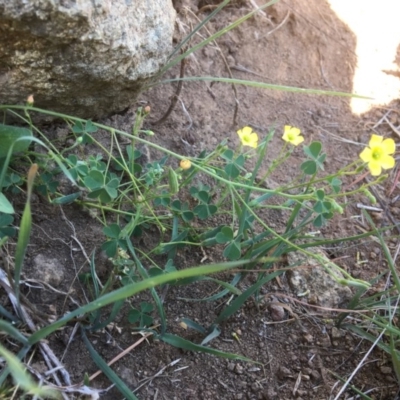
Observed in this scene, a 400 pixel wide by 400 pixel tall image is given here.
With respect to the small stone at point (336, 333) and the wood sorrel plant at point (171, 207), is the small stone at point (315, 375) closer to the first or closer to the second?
the small stone at point (336, 333)

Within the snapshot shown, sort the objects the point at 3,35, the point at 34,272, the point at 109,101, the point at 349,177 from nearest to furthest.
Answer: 1. the point at 3,35
2. the point at 34,272
3. the point at 109,101
4. the point at 349,177

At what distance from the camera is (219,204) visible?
1.72 metres

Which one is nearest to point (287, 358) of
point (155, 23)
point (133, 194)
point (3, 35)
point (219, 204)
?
point (219, 204)

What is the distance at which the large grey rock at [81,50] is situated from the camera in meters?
1.47

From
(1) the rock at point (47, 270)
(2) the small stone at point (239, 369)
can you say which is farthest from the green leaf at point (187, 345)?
(1) the rock at point (47, 270)

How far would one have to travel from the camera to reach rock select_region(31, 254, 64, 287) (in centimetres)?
159

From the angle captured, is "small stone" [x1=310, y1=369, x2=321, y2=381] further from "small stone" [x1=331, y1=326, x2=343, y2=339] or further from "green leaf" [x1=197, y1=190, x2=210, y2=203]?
"green leaf" [x1=197, y1=190, x2=210, y2=203]

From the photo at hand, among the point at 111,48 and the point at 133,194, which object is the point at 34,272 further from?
the point at 111,48

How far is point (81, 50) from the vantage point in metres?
1.58

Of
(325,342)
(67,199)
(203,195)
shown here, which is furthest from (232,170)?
(325,342)

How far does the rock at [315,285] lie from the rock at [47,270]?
754 mm

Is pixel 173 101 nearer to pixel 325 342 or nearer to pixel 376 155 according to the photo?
pixel 376 155

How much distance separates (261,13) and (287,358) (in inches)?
64.5

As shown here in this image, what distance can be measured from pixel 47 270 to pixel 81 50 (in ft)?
2.15
